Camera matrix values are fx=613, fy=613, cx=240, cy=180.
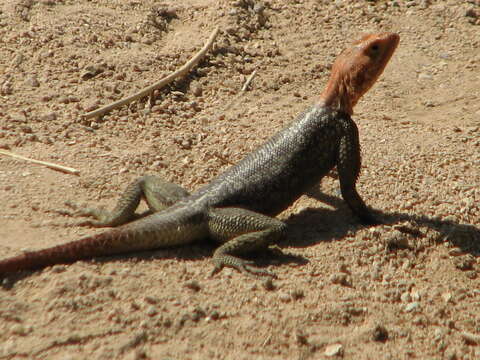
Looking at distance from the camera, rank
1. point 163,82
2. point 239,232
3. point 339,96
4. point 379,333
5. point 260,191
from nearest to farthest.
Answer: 1. point 379,333
2. point 239,232
3. point 260,191
4. point 339,96
5. point 163,82

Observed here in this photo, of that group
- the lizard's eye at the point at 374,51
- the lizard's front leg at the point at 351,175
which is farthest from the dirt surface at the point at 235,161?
the lizard's eye at the point at 374,51

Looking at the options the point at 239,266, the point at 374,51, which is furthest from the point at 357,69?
the point at 239,266

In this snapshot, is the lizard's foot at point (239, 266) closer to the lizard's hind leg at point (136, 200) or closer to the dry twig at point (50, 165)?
the lizard's hind leg at point (136, 200)

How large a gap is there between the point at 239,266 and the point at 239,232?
390 mm

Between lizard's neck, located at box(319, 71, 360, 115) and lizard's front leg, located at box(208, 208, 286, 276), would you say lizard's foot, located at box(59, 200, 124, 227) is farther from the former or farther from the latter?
lizard's neck, located at box(319, 71, 360, 115)

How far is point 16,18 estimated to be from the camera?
8422 millimetres

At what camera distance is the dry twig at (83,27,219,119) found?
7088mm

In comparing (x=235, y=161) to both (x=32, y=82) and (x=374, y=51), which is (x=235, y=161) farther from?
(x=32, y=82)

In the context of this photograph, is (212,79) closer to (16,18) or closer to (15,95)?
(15,95)

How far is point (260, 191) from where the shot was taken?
5.47 metres

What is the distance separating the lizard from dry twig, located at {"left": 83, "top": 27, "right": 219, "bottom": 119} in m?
1.77

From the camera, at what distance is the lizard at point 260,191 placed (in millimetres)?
5031

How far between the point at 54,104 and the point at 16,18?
79.7 inches

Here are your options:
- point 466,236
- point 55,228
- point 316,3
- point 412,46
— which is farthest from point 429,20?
point 55,228
